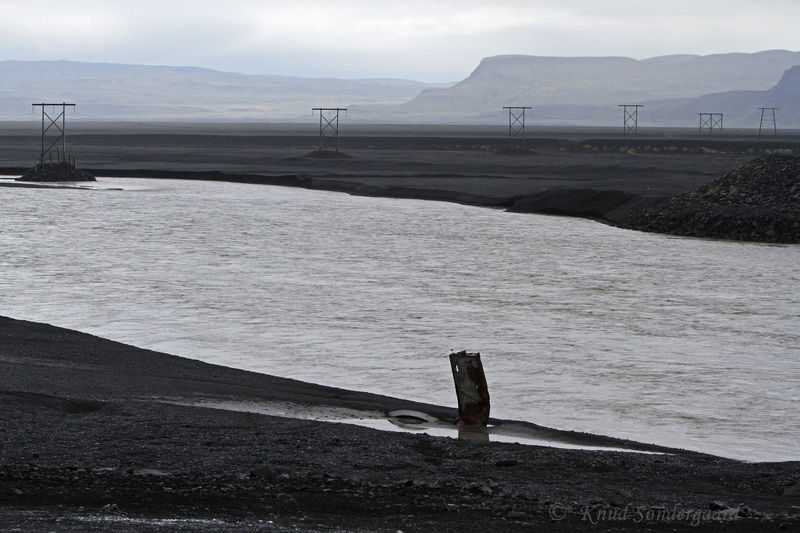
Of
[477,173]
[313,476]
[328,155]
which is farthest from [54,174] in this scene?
[313,476]

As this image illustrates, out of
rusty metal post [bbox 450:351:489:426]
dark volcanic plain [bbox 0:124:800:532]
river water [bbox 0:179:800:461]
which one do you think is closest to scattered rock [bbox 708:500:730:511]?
dark volcanic plain [bbox 0:124:800:532]

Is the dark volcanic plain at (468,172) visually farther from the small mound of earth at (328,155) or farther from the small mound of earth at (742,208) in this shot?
the small mound of earth at (742,208)

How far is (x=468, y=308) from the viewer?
1912 cm

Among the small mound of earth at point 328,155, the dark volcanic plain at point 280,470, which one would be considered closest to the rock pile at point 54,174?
the small mound of earth at point 328,155

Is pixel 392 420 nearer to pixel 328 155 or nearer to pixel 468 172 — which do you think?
pixel 468 172

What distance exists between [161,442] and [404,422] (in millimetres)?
2799

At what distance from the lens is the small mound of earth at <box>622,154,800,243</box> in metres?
32.3

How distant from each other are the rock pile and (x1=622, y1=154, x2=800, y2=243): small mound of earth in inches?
1105

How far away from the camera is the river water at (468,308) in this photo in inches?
506

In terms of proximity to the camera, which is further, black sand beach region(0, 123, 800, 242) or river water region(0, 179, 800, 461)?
black sand beach region(0, 123, 800, 242)

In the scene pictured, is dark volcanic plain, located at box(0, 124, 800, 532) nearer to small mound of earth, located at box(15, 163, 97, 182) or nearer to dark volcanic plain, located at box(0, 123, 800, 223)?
dark volcanic plain, located at box(0, 123, 800, 223)

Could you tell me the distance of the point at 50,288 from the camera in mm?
20578

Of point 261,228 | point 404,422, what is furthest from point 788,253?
point 404,422

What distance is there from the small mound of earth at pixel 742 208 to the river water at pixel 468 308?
53.2 inches
